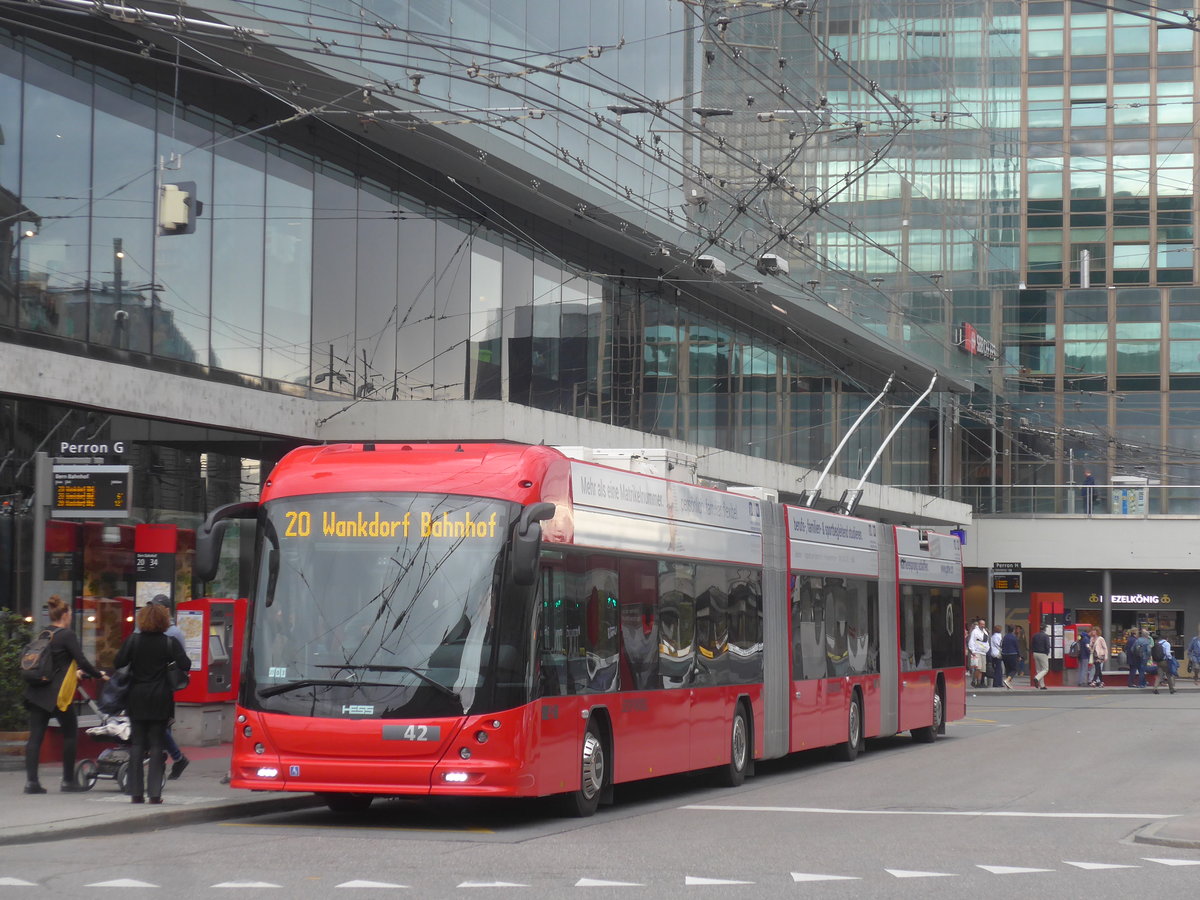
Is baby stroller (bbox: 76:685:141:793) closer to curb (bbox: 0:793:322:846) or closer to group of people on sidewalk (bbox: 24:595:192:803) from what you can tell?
group of people on sidewalk (bbox: 24:595:192:803)

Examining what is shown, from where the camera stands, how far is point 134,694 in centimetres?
1375

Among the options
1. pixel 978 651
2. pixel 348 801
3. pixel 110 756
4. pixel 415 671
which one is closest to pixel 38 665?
pixel 110 756

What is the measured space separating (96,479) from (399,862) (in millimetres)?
6433

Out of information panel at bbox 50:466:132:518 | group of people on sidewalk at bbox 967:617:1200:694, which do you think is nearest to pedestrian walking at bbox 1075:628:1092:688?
group of people on sidewalk at bbox 967:617:1200:694

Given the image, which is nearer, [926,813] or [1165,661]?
[926,813]

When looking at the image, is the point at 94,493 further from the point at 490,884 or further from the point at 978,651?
the point at 978,651

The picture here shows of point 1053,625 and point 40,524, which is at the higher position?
point 40,524

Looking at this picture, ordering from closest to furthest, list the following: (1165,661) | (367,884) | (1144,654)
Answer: (367,884) → (1165,661) → (1144,654)

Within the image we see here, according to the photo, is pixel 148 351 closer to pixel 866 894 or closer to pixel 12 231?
pixel 12 231

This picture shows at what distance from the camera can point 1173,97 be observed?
285ft

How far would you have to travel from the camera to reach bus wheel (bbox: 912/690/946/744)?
25953 mm

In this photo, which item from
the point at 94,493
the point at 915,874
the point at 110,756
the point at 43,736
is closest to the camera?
the point at 915,874

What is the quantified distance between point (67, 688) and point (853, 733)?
11.0 m

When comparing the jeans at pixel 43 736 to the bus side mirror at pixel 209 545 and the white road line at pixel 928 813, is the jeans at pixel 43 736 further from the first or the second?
the white road line at pixel 928 813
